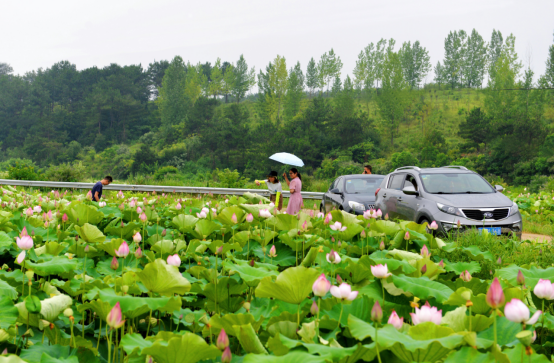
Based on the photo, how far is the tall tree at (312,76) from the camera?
7184cm

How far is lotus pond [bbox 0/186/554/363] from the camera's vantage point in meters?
1.27

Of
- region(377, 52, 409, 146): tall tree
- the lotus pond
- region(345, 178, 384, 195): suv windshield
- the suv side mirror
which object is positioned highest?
region(377, 52, 409, 146): tall tree

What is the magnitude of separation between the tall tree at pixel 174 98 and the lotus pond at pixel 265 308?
63.2m

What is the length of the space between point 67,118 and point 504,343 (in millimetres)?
78479

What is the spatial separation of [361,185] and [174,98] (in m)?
62.8

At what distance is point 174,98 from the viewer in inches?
2704

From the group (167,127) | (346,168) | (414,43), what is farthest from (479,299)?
(414,43)

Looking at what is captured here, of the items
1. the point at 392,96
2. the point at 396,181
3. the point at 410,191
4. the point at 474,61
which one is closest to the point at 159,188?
the point at 396,181

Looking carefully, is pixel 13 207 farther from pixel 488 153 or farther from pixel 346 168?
pixel 488 153

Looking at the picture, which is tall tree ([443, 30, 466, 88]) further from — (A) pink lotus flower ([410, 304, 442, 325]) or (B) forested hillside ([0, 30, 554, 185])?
(A) pink lotus flower ([410, 304, 442, 325])

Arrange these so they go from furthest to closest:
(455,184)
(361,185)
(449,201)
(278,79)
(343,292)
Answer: (278,79), (361,185), (455,184), (449,201), (343,292)

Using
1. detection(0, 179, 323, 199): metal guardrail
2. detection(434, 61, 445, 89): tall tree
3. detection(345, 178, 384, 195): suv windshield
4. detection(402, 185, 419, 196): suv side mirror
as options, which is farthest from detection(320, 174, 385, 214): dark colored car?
detection(434, 61, 445, 89): tall tree

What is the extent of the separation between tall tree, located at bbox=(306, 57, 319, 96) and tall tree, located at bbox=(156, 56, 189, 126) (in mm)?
21479

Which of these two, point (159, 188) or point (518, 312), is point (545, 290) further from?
point (159, 188)
